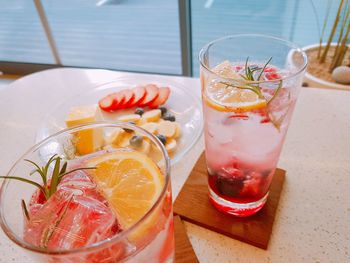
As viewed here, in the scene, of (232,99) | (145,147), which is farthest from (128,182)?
(232,99)

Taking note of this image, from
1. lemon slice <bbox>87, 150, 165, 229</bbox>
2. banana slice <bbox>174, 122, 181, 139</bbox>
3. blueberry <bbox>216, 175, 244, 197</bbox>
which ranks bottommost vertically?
banana slice <bbox>174, 122, 181, 139</bbox>

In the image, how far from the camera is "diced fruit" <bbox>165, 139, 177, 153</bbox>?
2.77ft

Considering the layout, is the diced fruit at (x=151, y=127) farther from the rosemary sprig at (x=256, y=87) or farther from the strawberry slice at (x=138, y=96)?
the rosemary sprig at (x=256, y=87)

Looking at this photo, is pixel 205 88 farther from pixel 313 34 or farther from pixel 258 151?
pixel 313 34

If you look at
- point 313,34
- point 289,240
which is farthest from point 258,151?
point 313,34

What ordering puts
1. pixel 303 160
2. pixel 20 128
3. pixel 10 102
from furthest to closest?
pixel 10 102
pixel 20 128
pixel 303 160

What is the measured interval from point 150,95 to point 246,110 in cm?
62

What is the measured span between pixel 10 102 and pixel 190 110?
606mm

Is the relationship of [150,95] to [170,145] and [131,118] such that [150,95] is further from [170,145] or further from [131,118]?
[170,145]

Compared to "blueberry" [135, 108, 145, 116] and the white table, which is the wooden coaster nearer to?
the white table

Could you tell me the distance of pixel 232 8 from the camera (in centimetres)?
270

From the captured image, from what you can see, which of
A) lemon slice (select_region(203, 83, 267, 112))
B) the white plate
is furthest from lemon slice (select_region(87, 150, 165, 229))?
the white plate

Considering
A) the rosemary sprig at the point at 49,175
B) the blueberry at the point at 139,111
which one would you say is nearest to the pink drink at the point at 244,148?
the rosemary sprig at the point at 49,175

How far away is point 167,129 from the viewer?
0.92 meters
